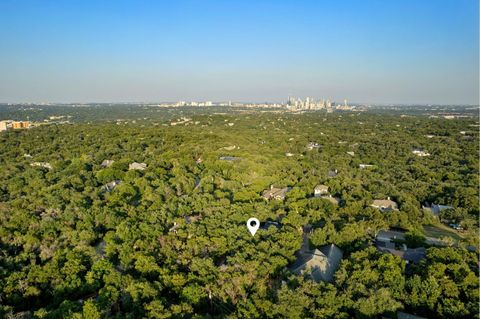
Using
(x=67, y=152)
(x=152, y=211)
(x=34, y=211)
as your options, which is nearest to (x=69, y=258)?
(x=152, y=211)

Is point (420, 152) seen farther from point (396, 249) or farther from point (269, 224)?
point (269, 224)

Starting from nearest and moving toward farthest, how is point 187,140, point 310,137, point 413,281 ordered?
point 413,281
point 187,140
point 310,137

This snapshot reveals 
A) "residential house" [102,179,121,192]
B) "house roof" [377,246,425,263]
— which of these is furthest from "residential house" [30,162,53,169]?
"house roof" [377,246,425,263]

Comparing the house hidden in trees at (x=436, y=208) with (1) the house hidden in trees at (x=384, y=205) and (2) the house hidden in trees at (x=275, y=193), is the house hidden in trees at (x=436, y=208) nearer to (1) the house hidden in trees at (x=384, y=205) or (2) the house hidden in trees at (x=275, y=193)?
(1) the house hidden in trees at (x=384, y=205)

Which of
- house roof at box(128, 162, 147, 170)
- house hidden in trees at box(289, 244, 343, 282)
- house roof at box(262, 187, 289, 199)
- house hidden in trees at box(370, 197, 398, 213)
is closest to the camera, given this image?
house hidden in trees at box(289, 244, 343, 282)

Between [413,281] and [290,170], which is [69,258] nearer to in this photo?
[413,281]

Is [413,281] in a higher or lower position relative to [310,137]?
lower

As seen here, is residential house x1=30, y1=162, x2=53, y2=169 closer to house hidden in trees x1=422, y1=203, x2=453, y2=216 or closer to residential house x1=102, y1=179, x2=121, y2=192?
residential house x1=102, y1=179, x2=121, y2=192
